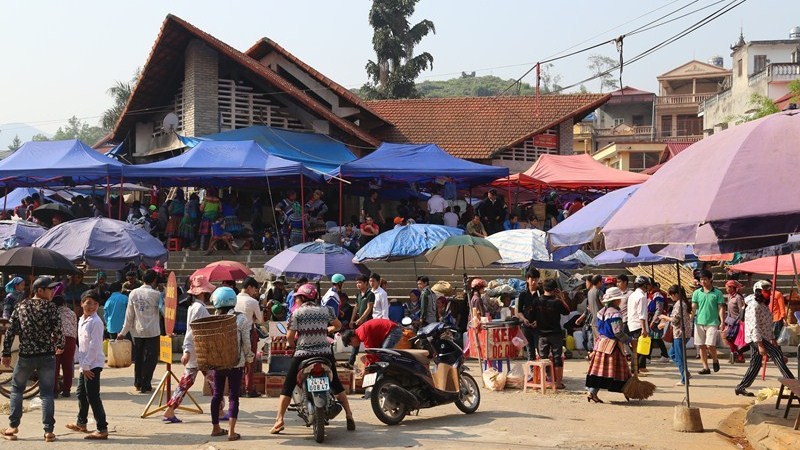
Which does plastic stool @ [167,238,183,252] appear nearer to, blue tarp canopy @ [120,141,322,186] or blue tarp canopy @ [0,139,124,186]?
blue tarp canopy @ [120,141,322,186]

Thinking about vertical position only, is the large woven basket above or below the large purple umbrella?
below

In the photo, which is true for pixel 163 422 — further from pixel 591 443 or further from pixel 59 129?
pixel 59 129

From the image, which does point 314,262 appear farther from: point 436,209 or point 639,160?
point 639,160

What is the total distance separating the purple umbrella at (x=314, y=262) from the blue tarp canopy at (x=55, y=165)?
773 centimetres

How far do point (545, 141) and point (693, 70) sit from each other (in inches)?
1596

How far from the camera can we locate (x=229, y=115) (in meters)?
31.0

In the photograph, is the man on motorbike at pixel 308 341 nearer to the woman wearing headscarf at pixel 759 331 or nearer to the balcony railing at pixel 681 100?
the woman wearing headscarf at pixel 759 331

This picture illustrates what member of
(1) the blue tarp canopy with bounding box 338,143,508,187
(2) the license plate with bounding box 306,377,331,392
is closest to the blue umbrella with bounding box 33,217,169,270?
(2) the license plate with bounding box 306,377,331,392

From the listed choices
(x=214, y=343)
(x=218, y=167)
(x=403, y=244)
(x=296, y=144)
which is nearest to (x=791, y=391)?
(x=214, y=343)

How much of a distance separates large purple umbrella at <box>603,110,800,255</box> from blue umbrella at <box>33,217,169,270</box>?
30.0ft

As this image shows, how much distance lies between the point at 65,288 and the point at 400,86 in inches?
1367

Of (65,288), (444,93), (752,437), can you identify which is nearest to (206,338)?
(752,437)

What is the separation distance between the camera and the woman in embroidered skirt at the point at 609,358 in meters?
13.0

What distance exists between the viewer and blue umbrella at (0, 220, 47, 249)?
63.6ft
